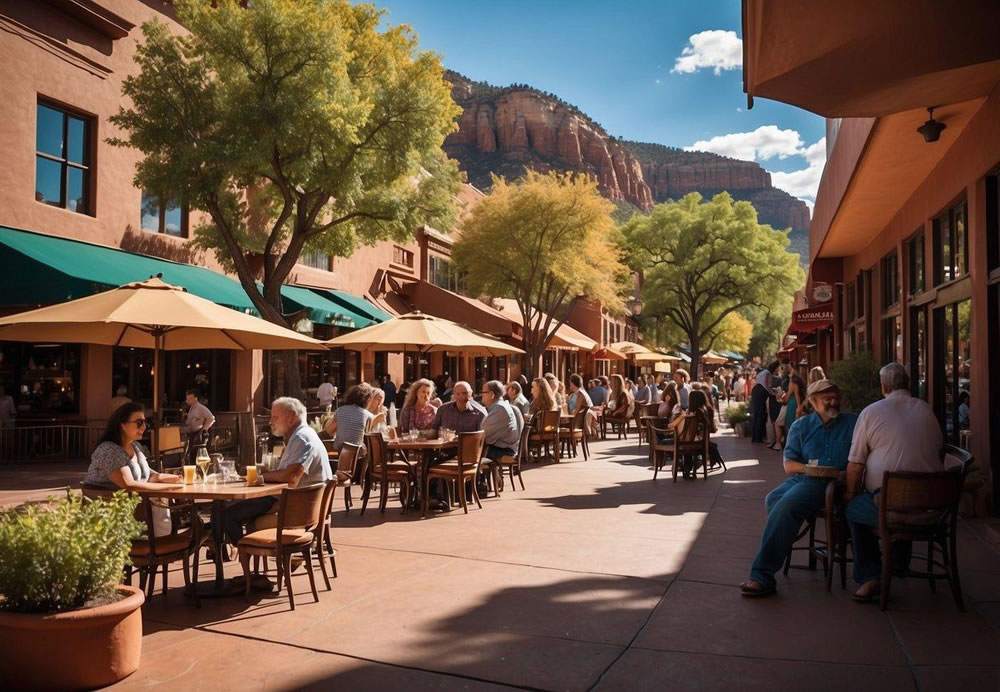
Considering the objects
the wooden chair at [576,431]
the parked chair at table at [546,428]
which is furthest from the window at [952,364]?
the wooden chair at [576,431]

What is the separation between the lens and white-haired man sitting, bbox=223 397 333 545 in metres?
6.36

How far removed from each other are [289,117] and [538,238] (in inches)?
540

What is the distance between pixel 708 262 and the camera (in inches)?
1657

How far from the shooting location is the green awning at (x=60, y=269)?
41.4ft

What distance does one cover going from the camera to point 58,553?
4.21m

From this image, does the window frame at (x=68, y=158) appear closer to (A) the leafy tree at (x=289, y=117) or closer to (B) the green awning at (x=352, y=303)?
(A) the leafy tree at (x=289, y=117)

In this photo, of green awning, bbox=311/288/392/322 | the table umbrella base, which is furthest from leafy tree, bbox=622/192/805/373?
the table umbrella base

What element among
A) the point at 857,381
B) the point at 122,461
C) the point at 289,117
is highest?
the point at 289,117

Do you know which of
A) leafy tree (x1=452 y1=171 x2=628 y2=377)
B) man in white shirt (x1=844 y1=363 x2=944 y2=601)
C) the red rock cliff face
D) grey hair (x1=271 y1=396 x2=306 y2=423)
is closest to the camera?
man in white shirt (x1=844 y1=363 x2=944 y2=601)

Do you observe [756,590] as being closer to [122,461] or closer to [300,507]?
[300,507]

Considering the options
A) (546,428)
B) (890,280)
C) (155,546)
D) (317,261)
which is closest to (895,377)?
(155,546)

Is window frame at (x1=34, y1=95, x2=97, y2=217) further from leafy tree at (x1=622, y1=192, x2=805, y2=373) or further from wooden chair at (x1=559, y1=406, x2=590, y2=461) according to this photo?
leafy tree at (x1=622, y1=192, x2=805, y2=373)

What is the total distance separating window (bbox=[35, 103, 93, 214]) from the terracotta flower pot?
1291cm

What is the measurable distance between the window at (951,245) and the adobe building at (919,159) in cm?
2
